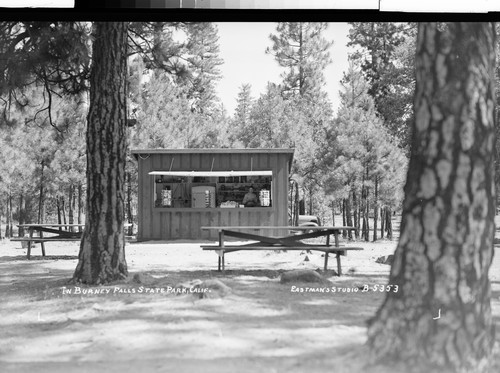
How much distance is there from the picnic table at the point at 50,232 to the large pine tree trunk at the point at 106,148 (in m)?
0.07

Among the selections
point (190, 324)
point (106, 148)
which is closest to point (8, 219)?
point (106, 148)

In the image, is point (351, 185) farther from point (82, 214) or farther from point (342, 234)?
point (82, 214)

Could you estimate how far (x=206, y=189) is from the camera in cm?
517

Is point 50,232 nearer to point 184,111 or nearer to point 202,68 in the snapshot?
point 184,111

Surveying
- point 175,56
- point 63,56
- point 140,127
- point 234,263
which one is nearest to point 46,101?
point 63,56

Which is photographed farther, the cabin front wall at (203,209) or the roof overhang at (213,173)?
the roof overhang at (213,173)

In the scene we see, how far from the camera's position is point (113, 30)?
10.9ft

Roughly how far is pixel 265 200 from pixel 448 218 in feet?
8.71

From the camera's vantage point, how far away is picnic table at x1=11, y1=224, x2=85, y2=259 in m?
3.23

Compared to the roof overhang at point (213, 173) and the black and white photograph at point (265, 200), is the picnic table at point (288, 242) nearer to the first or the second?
the black and white photograph at point (265, 200)

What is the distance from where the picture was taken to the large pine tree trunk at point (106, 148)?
3.30m

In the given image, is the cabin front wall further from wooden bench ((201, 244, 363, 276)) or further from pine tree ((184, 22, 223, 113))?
pine tree ((184, 22, 223, 113))

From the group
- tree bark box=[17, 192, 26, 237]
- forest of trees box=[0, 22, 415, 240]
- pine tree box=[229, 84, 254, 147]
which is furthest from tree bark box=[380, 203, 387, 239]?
tree bark box=[17, 192, 26, 237]

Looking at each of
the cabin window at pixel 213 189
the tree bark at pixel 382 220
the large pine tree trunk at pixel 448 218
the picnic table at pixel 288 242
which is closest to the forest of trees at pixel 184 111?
the tree bark at pixel 382 220
